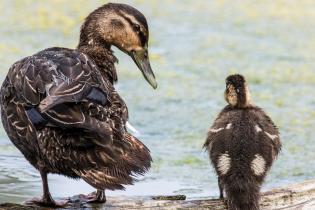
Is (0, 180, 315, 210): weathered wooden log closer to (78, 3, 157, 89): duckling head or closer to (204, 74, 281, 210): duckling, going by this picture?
(204, 74, 281, 210): duckling

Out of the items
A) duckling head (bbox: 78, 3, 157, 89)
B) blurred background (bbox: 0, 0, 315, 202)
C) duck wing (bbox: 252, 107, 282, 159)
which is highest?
duckling head (bbox: 78, 3, 157, 89)

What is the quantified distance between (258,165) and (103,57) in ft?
4.91

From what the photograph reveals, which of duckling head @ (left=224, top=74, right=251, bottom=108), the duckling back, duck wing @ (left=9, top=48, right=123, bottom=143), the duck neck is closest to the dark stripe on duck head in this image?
the duck neck

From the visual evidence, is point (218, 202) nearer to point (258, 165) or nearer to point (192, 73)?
point (258, 165)

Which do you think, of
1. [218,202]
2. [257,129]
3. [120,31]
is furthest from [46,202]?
[120,31]

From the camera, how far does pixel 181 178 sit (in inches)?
275

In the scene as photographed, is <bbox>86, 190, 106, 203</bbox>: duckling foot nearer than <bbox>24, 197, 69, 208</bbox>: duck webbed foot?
No

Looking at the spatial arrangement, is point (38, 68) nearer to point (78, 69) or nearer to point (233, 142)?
point (78, 69)

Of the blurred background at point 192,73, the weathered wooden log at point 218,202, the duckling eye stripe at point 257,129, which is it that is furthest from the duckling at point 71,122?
Result: the blurred background at point 192,73

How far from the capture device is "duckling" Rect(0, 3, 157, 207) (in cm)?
473

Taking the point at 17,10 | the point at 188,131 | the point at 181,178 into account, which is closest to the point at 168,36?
the point at 17,10

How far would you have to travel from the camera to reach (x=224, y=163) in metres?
5.02

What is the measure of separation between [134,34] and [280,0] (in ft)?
19.6

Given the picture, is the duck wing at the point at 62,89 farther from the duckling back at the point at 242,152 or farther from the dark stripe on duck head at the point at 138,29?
the dark stripe on duck head at the point at 138,29
